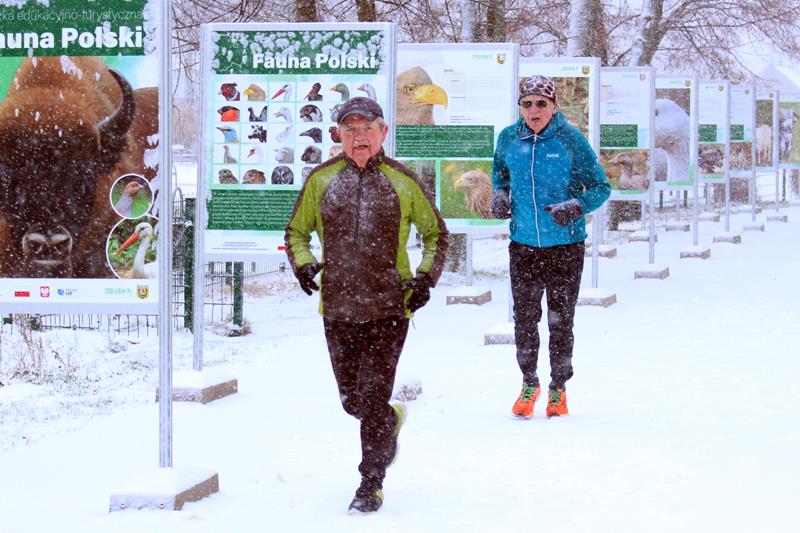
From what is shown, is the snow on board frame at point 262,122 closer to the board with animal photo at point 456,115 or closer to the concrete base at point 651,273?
the board with animal photo at point 456,115

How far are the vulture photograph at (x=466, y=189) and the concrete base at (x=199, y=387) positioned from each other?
396cm

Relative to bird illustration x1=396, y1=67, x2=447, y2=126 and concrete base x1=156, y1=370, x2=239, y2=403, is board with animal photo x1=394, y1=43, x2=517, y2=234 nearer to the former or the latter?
bird illustration x1=396, y1=67, x2=447, y2=126

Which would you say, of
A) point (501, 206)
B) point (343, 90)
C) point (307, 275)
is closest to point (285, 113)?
point (343, 90)

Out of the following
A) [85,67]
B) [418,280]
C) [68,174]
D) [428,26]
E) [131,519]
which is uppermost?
[428,26]

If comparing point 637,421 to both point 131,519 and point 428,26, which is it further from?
point 428,26

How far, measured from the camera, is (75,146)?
647 cm

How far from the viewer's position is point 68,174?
6.49 m

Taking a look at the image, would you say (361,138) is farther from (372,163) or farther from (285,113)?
(285,113)

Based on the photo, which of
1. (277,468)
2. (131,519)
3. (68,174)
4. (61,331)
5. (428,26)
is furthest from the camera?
(428,26)

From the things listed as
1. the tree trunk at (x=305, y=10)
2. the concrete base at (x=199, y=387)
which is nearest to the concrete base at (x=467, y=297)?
the tree trunk at (x=305, y=10)

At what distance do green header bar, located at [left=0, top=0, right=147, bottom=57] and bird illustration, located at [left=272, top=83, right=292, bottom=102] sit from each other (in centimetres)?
377

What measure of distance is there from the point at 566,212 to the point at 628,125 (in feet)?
33.1

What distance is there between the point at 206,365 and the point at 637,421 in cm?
431

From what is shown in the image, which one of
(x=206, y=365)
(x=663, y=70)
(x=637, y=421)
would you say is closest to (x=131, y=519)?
(x=637, y=421)
